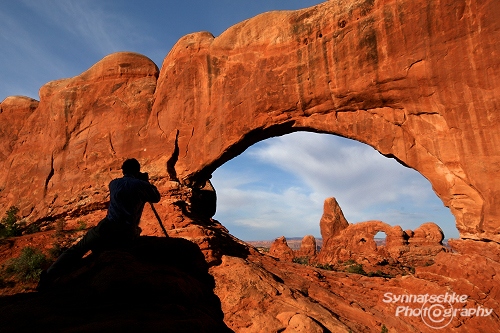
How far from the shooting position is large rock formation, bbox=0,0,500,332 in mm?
11102

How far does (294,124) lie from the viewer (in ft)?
54.1

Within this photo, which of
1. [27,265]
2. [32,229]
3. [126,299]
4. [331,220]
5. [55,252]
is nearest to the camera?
[126,299]

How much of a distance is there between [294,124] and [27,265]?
1296 cm

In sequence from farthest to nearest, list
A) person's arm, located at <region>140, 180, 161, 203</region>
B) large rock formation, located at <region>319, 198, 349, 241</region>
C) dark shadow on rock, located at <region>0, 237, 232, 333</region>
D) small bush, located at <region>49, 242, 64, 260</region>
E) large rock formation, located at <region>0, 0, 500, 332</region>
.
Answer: large rock formation, located at <region>319, 198, 349, 241</region> → small bush, located at <region>49, 242, 64, 260</region> → large rock formation, located at <region>0, 0, 500, 332</region> → person's arm, located at <region>140, 180, 161, 203</region> → dark shadow on rock, located at <region>0, 237, 232, 333</region>

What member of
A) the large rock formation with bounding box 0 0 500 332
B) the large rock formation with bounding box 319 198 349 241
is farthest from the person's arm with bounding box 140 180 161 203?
the large rock formation with bounding box 319 198 349 241

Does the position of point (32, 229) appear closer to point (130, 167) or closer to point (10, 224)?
point (10, 224)

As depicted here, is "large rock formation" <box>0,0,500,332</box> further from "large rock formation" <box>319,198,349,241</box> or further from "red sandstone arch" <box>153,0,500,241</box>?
"large rock formation" <box>319,198,349,241</box>

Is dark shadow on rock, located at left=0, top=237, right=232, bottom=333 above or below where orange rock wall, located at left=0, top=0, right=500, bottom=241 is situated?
below

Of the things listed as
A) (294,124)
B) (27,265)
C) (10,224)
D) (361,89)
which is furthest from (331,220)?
(27,265)

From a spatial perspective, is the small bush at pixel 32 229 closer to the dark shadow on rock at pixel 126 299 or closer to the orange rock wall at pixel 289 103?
the orange rock wall at pixel 289 103

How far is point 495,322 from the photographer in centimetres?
1009

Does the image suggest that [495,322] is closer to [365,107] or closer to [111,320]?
[365,107]

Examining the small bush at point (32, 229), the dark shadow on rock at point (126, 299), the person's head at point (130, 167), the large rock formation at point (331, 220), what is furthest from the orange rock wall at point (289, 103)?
the large rock formation at point (331, 220)

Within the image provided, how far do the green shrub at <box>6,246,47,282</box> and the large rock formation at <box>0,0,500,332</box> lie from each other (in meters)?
4.31
